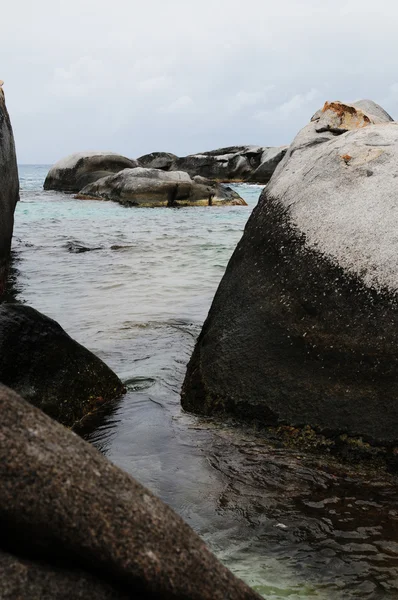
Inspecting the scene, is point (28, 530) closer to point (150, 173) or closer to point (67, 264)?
point (67, 264)

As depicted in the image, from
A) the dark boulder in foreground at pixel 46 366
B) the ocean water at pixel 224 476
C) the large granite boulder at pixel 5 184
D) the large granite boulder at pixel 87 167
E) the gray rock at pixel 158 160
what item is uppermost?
the gray rock at pixel 158 160

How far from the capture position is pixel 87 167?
30.7 m

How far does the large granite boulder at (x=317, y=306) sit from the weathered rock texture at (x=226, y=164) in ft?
113

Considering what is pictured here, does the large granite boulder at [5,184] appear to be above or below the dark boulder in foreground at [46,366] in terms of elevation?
above

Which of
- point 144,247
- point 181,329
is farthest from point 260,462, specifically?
point 144,247

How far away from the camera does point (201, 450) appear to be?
12.1 feet

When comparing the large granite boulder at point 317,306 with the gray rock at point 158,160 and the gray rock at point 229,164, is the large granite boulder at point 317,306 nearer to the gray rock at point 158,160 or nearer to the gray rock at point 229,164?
the gray rock at point 158,160

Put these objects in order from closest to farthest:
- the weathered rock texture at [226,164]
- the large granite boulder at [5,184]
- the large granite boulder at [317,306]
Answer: the large granite boulder at [317,306] < the large granite boulder at [5,184] < the weathered rock texture at [226,164]

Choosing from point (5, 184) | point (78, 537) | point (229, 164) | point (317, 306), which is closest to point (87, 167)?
point (229, 164)

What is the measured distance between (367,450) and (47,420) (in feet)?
6.91

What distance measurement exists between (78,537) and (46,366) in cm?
264

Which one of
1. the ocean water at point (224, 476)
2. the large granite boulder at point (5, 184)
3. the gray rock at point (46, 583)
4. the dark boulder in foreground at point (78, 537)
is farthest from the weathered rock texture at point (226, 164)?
the gray rock at point (46, 583)

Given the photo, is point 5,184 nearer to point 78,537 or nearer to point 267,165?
point 78,537

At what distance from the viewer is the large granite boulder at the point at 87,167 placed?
99.4 ft
